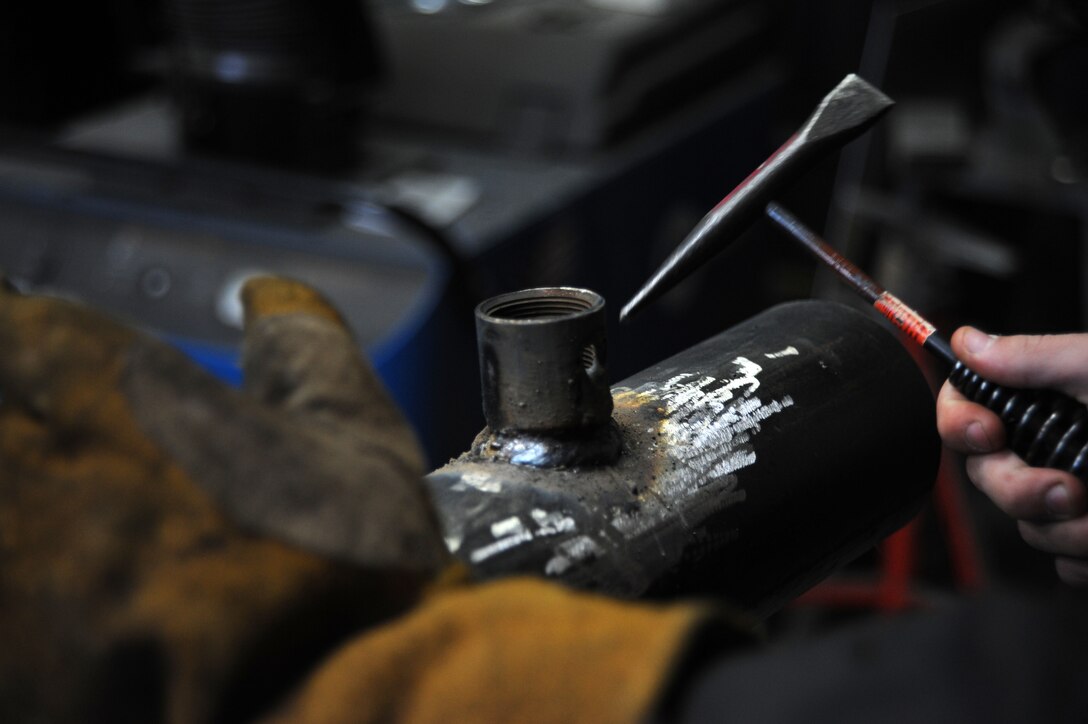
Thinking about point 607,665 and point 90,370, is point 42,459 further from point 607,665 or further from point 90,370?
point 607,665

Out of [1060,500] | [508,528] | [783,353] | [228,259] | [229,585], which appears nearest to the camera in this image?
[229,585]

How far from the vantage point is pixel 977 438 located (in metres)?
0.82

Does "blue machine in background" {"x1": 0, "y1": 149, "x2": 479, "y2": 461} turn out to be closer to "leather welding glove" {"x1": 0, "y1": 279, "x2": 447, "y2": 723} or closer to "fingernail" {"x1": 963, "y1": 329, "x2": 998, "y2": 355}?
"fingernail" {"x1": 963, "y1": 329, "x2": 998, "y2": 355}

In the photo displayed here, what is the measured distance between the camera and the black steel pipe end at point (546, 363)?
610mm

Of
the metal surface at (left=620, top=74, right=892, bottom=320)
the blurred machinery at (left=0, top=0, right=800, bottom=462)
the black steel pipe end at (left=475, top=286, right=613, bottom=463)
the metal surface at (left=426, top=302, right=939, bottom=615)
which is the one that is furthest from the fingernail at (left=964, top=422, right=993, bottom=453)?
the blurred machinery at (left=0, top=0, right=800, bottom=462)

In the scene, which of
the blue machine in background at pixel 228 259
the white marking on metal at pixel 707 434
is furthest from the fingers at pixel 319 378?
the blue machine in background at pixel 228 259

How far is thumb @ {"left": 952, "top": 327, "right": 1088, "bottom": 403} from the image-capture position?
802mm

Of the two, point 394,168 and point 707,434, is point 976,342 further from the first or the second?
point 394,168

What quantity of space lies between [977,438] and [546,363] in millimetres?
386

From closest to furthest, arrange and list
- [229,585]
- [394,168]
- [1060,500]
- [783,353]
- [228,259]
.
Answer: [229,585] → [783,353] → [1060,500] → [228,259] → [394,168]

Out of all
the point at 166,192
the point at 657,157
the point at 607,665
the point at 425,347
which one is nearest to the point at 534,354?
the point at 607,665

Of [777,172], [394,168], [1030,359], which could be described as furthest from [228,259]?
[1030,359]

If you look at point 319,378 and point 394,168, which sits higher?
point 319,378

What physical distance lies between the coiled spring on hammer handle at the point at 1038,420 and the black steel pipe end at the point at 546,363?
318mm
